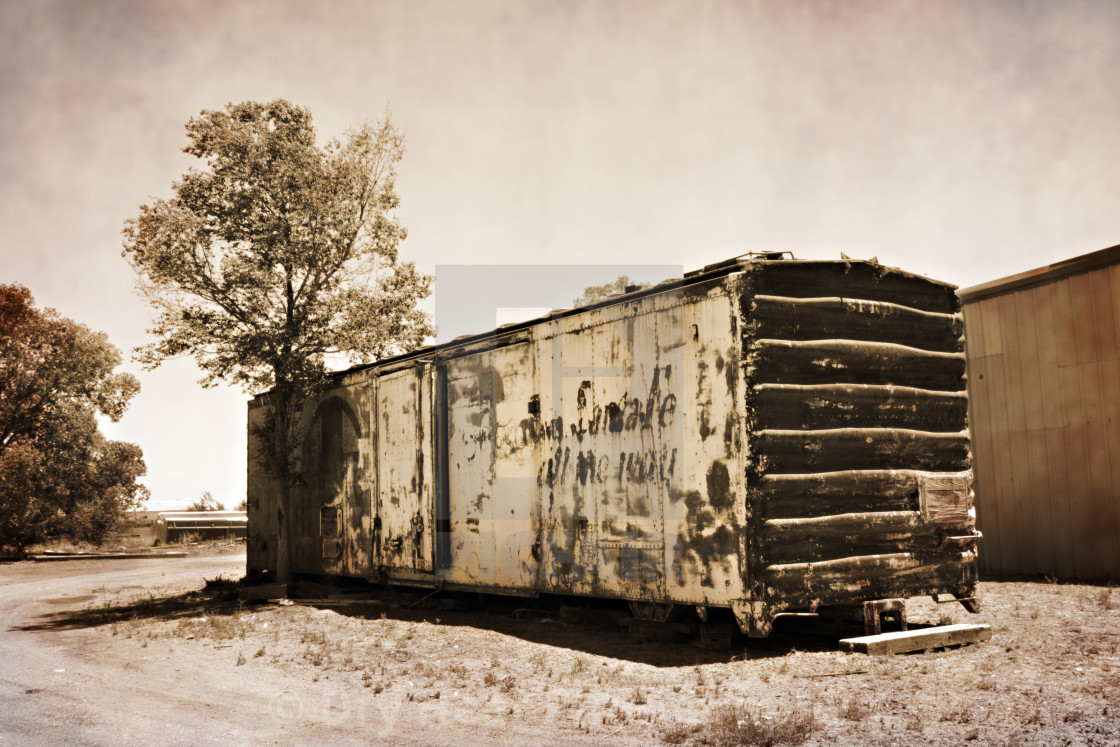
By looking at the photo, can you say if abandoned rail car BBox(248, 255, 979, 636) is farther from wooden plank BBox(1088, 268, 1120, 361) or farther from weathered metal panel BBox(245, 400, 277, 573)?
weathered metal panel BBox(245, 400, 277, 573)

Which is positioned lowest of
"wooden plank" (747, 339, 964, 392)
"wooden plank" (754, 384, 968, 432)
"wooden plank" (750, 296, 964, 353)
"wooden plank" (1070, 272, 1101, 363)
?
"wooden plank" (754, 384, 968, 432)

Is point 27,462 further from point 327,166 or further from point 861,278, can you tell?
point 861,278

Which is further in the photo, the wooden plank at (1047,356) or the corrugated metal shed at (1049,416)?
the wooden plank at (1047,356)

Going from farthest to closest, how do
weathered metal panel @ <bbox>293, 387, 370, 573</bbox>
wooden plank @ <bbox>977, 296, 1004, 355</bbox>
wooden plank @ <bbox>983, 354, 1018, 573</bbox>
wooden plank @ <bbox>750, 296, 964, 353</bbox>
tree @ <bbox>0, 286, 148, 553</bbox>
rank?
1. tree @ <bbox>0, 286, 148, 553</bbox>
2. weathered metal panel @ <bbox>293, 387, 370, 573</bbox>
3. wooden plank @ <bbox>977, 296, 1004, 355</bbox>
4. wooden plank @ <bbox>983, 354, 1018, 573</bbox>
5. wooden plank @ <bbox>750, 296, 964, 353</bbox>

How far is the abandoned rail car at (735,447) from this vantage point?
786cm

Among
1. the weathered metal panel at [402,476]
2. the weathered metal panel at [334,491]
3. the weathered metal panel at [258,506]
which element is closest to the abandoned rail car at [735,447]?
the weathered metal panel at [402,476]

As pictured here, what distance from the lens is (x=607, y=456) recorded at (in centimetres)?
935

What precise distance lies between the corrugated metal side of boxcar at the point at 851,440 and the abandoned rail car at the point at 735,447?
2 centimetres

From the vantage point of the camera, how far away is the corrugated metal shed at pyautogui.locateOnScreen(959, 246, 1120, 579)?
11492mm

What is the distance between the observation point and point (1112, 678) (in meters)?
6.35

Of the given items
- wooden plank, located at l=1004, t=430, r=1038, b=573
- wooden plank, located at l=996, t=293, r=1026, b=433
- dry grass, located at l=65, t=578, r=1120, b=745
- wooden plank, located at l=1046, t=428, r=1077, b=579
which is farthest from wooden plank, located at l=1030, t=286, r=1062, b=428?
dry grass, located at l=65, t=578, r=1120, b=745

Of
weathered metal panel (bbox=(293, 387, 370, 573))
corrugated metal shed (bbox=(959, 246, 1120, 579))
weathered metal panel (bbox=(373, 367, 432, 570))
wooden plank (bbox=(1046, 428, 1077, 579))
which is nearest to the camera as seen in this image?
corrugated metal shed (bbox=(959, 246, 1120, 579))

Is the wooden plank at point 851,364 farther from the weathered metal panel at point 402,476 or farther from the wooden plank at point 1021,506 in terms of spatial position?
the weathered metal panel at point 402,476

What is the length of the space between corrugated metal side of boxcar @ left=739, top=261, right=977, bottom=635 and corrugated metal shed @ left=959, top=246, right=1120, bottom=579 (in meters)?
3.92
